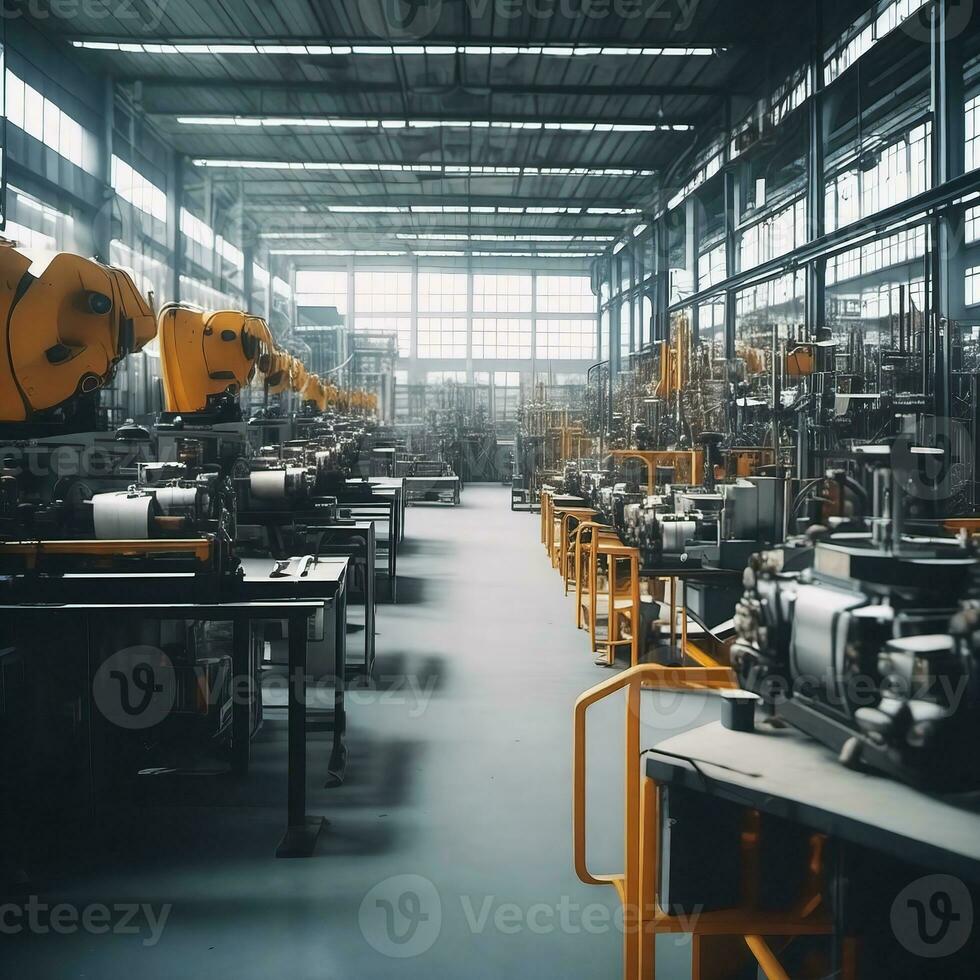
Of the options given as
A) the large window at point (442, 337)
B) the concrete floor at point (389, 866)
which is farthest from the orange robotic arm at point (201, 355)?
the large window at point (442, 337)

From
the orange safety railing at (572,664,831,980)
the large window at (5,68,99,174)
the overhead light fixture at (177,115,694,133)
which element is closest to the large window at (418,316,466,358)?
the overhead light fixture at (177,115,694,133)

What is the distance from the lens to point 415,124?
36.2 feet

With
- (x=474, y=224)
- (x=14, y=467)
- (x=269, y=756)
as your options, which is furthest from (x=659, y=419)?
(x=474, y=224)

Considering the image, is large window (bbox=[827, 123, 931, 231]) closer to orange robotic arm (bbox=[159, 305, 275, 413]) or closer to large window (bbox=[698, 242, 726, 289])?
large window (bbox=[698, 242, 726, 289])

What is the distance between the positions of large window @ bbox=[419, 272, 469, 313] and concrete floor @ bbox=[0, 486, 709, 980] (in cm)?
1784

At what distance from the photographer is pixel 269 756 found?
3.64 m

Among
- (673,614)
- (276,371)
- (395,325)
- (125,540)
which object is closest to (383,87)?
(276,371)

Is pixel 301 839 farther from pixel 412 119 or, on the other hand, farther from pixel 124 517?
pixel 412 119

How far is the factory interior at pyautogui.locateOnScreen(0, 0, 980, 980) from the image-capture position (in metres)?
1.63

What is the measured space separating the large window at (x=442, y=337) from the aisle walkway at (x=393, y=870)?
17.6 metres

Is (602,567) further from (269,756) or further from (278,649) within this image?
(269,756)

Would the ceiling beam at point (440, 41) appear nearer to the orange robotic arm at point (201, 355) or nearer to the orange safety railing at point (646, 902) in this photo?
the orange robotic arm at point (201, 355)

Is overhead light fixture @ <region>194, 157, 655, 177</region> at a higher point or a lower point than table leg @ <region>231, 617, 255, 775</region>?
higher

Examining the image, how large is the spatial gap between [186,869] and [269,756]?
0.92 meters
